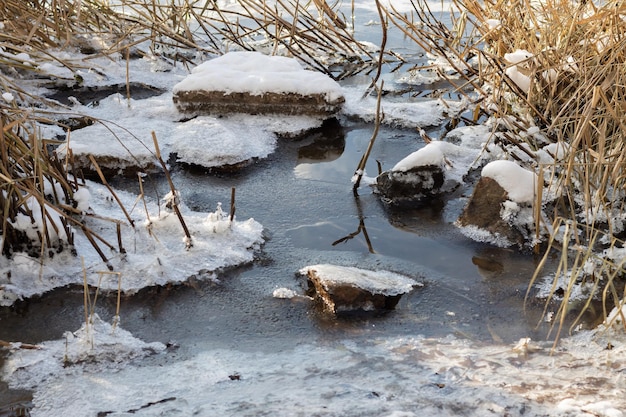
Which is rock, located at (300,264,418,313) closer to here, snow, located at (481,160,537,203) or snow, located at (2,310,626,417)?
snow, located at (2,310,626,417)

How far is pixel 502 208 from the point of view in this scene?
A: 3428 mm

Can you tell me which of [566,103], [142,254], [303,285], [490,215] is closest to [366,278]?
[303,285]

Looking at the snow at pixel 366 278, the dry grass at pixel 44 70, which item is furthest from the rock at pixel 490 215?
the dry grass at pixel 44 70

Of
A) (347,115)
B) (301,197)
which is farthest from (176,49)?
(301,197)

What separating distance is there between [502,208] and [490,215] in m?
0.06

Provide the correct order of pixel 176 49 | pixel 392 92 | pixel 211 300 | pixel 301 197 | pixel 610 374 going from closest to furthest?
pixel 610 374 < pixel 211 300 < pixel 301 197 < pixel 392 92 < pixel 176 49

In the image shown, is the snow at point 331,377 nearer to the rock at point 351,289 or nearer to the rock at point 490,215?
the rock at point 351,289

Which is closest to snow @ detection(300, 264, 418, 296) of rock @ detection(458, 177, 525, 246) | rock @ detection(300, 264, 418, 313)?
rock @ detection(300, 264, 418, 313)

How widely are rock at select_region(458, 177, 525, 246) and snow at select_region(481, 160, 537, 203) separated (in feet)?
0.08

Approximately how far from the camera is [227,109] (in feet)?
15.9

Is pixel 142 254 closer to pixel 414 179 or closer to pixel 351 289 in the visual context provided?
pixel 351 289

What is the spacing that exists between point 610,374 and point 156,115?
3402mm

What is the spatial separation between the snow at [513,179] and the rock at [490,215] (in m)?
0.02

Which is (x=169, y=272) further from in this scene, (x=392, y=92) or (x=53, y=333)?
(x=392, y=92)
